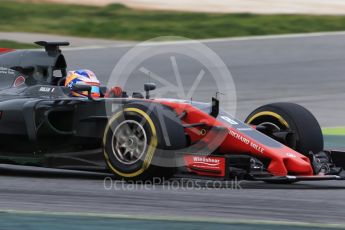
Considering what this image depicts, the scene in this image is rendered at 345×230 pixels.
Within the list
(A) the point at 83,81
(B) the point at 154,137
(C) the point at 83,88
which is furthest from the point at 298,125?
(A) the point at 83,81

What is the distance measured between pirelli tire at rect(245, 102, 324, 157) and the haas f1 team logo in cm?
116

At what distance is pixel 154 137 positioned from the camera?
9.05 m

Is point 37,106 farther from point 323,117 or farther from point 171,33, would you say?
point 171,33

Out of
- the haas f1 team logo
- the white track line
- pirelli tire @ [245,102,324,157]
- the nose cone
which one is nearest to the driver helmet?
the haas f1 team logo

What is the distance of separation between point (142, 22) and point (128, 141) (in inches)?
684

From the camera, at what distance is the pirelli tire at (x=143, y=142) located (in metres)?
Answer: 9.05

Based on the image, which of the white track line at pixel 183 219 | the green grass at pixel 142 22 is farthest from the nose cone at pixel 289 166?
the green grass at pixel 142 22

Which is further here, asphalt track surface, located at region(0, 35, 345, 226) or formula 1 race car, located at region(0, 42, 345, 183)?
formula 1 race car, located at region(0, 42, 345, 183)

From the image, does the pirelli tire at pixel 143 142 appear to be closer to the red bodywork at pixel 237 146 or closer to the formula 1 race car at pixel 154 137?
the formula 1 race car at pixel 154 137

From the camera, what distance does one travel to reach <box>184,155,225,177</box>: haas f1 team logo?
29.5ft

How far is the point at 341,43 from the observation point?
2361 centimetres

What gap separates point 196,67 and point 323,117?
18.0 feet

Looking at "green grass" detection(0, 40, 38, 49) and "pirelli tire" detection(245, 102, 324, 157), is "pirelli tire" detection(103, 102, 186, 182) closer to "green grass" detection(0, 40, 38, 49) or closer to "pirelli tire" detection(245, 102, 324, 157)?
"pirelli tire" detection(245, 102, 324, 157)

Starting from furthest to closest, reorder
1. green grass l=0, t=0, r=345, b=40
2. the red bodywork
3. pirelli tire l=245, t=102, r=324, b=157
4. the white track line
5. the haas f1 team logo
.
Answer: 1. green grass l=0, t=0, r=345, b=40
2. pirelli tire l=245, t=102, r=324, b=157
3. the red bodywork
4. the haas f1 team logo
5. the white track line
